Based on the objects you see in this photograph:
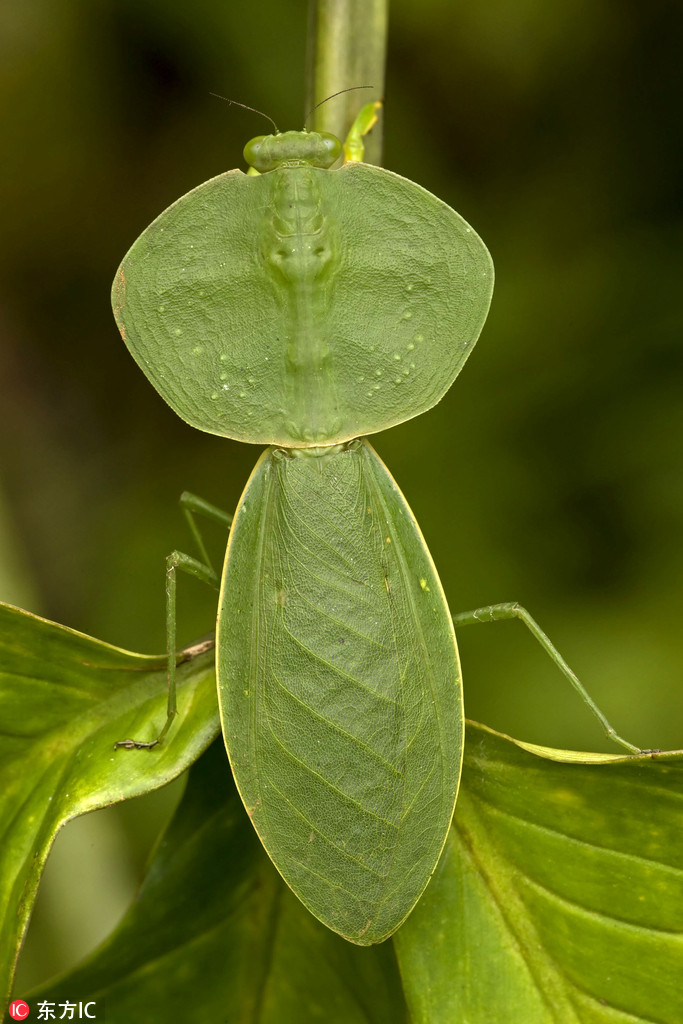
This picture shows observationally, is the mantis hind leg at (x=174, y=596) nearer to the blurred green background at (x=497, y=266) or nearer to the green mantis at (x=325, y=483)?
the green mantis at (x=325, y=483)

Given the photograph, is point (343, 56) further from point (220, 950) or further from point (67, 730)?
point (220, 950)

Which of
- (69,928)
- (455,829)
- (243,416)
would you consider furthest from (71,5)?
(69,928)

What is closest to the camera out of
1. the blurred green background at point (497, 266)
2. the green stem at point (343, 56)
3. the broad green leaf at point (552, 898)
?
the broad green leaf at point (552, 898)

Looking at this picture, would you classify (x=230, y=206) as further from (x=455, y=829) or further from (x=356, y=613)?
(x=455, y=829)

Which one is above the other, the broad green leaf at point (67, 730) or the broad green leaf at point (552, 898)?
the broad green leaf at point (67, 730)

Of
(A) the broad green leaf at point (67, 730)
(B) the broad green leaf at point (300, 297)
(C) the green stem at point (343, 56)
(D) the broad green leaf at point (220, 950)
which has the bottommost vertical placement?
(D) the broad green leaf at point (220, 950)

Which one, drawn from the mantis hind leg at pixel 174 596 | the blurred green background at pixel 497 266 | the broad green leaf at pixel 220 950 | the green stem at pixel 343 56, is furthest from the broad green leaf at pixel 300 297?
the blurred green background at pixel 497 266
